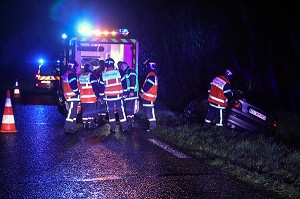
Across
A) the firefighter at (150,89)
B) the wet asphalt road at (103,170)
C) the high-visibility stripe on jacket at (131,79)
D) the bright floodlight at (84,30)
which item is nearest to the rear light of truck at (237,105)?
the firefighter at (150,89)

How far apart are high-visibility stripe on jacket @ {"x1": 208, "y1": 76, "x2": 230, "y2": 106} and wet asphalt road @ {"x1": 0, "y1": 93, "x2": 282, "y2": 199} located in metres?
1.96

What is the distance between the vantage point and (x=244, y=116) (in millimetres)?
10078

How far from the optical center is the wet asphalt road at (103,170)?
17.9 feet

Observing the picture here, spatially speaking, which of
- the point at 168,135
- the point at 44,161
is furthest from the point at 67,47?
the point at 44,161

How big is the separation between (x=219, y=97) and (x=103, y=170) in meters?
4.56

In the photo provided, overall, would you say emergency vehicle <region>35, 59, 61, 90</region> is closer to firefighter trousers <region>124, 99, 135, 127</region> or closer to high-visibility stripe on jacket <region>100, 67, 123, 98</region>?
firefighter trousers <region>124, 99, 135, 127</region>

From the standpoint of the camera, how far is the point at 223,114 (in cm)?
1034

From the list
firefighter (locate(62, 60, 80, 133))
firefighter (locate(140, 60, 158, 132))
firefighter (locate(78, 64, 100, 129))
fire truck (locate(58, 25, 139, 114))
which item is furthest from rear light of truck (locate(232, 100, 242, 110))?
firefighter (locate(62, 60, 80, 133))

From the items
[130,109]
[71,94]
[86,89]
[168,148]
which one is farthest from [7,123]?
[168,148]

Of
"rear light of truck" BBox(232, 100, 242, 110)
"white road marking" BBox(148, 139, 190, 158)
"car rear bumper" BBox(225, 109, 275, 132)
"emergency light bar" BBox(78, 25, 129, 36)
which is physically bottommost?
"white road marking" BBox(148, 139, 190, 158)

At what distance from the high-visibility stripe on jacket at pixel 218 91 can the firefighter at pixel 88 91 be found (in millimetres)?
2798

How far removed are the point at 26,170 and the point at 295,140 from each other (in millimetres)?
8043

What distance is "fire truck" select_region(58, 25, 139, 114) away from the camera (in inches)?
464

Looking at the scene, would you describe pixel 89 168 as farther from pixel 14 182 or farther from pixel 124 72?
pixel 124 72
